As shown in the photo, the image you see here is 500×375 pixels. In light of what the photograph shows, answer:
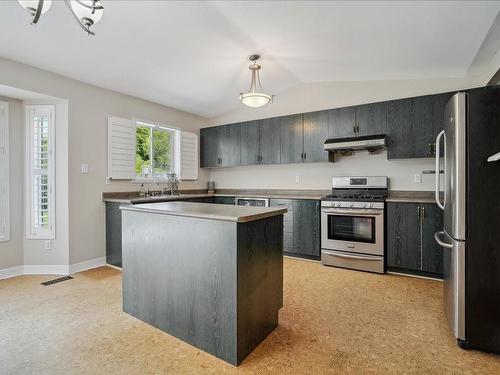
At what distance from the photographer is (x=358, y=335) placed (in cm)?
213

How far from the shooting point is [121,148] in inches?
165

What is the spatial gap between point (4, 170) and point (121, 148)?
1407mm

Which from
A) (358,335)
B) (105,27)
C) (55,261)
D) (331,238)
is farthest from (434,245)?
(55,261)

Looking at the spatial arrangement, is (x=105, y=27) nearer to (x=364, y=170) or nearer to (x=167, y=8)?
(x=167, y=8)

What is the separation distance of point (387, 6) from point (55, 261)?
187 inches

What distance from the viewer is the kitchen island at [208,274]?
1.79 metres

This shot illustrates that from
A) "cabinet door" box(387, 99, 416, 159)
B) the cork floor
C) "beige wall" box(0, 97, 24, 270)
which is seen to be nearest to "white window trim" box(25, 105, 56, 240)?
"beige wall" box(0, 97, 24, 270)

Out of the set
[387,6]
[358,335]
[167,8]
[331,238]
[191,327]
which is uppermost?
[167,8]

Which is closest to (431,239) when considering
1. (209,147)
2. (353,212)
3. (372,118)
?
(353,212)

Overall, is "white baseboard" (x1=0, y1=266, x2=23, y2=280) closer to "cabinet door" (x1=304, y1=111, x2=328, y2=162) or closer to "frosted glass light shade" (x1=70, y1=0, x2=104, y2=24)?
"frosted glass light shade" (x1=70, y1=0, x2=104, y2=24)

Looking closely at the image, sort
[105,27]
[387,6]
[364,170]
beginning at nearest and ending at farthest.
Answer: [387,6] < [105,27] < [364,170]

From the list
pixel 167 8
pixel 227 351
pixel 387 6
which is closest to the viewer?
pixel 227 351

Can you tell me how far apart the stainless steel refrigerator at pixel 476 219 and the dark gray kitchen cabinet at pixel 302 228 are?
216cm

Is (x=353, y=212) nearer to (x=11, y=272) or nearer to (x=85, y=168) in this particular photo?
(x=85, y=168)
